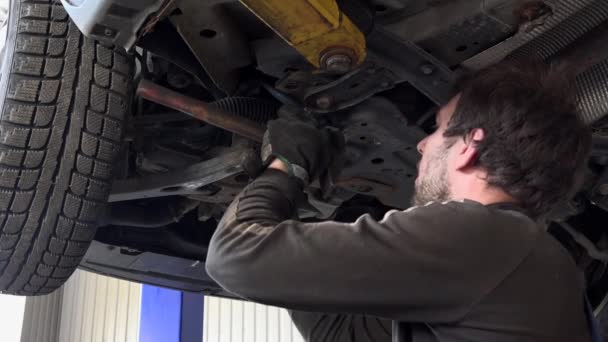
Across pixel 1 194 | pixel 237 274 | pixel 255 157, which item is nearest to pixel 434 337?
pixel 237 274

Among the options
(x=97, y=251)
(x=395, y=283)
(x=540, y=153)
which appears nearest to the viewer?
(x=395, y=283)

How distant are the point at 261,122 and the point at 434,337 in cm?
71

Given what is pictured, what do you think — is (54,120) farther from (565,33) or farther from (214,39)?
(565,33)

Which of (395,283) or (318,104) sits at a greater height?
(318,104)

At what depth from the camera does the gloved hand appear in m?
1.31

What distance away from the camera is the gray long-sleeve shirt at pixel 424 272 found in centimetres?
104

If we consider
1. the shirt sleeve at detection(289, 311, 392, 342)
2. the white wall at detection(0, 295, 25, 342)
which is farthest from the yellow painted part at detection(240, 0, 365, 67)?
the white wall at detection(0, 295, 25, 342)

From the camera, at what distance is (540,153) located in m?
1.21

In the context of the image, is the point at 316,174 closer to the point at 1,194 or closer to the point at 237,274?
the point at 237,274

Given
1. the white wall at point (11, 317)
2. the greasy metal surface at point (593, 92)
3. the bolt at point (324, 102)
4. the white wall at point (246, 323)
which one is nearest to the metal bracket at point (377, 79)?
the bolt at point (324, 102)

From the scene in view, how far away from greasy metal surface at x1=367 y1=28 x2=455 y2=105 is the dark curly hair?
10 cm

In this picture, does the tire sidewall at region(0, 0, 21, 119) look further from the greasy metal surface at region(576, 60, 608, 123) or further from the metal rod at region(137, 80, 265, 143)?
the greasy metal surface at region(576, 60, 608, 123)

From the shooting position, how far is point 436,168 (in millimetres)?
1281

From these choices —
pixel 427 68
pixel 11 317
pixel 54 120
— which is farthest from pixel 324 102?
pixel 11 317
